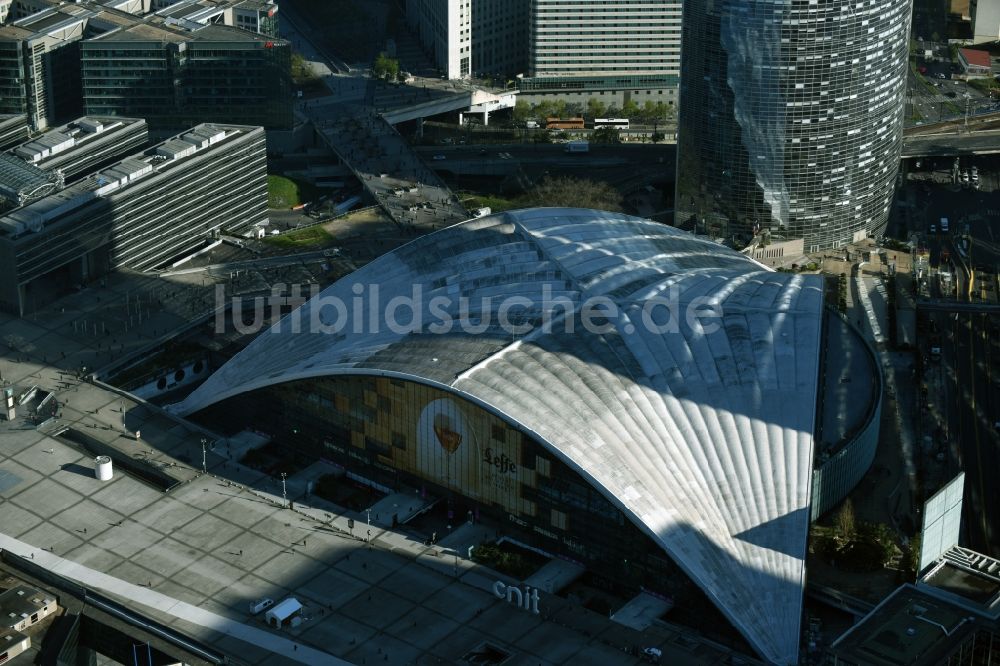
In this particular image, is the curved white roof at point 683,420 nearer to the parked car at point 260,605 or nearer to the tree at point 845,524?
the tree at point 845,524

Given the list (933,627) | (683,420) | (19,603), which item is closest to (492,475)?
(683,420)

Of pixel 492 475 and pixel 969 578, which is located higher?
pixel 969 578

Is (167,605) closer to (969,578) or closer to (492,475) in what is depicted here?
(492,475)

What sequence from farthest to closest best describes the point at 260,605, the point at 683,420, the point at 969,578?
the point at 683,420, the point at 260,605, the point at 969,578

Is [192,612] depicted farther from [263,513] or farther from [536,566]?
[536,566]

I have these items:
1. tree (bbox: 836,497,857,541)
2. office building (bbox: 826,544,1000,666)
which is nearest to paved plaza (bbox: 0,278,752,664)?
office building (bbox: 826,544,1000,666)

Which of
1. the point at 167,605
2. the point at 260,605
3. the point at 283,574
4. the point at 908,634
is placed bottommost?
the point at 167,605

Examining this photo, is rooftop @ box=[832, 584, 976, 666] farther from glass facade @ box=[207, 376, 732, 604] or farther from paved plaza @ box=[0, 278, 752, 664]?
glass facade @ box=[207, 376, 732, 604]
